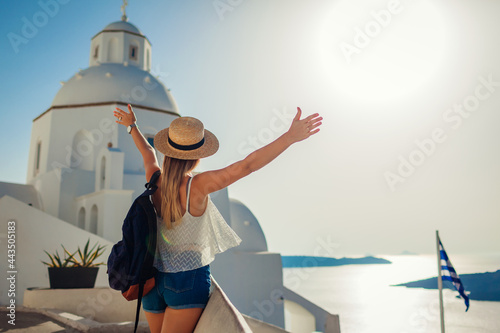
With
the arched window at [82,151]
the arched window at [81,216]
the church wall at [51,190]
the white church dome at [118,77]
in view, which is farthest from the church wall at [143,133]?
the church wall at [51,190]

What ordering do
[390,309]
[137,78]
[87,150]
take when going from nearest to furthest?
1. [87,150]
2. [137,78]
3. [390,309]

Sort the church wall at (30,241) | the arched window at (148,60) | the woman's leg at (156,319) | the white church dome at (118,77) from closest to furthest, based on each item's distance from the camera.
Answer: the woman's leg at (156,319) < the church wall at (30,241) < the white church dome at (118,77) < the arched window at (148,60)

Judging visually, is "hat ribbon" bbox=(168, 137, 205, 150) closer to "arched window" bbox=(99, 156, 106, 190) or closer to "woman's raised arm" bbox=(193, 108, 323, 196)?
"woman's raised arm" bbox=(193, 108, 323, 196)

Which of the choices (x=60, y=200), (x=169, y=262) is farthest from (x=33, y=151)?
(x=169, y=262)

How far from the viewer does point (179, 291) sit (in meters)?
1.93

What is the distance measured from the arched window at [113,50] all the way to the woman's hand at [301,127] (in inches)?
771

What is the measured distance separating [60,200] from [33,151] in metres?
3.97

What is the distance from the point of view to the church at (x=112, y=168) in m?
14.6

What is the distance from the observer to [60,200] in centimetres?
1498

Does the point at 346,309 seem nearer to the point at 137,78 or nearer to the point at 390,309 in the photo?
the point at 390,309

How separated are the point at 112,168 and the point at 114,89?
4734 millimetres

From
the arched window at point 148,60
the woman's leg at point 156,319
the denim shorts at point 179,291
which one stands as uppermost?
the arched window at point 148,60

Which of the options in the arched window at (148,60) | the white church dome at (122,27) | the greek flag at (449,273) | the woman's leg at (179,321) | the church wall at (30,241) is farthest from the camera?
the arched window at (148,60)

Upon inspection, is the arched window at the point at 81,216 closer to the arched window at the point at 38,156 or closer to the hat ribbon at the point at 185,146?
the arched window at the point at 38,156
